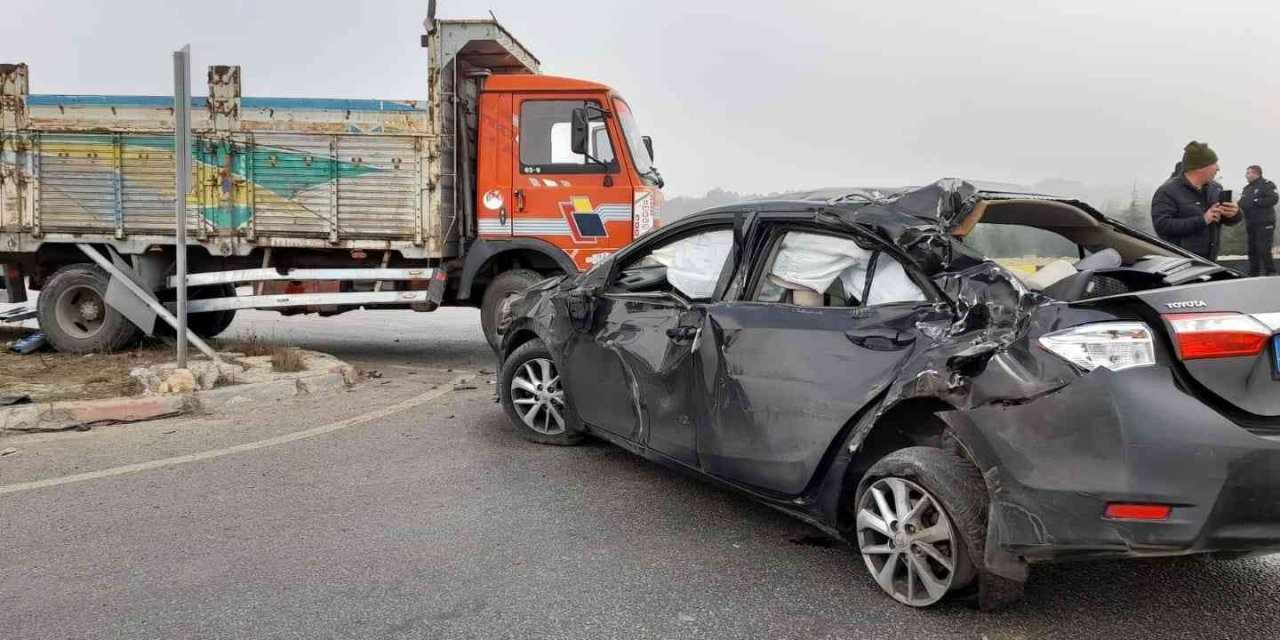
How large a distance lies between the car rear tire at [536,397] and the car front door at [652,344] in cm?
30

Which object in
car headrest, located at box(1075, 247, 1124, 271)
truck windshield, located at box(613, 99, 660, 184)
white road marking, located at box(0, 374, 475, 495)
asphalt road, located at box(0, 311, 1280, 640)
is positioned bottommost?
asphalt road, located at box(0, 311, 1280, 640)

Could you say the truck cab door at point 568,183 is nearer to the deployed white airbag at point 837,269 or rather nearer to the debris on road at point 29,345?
the deployed white airbag at point 837,269

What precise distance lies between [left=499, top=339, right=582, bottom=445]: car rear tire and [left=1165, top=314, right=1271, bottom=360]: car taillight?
3112 mm

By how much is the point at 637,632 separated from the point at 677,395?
1.24 meters

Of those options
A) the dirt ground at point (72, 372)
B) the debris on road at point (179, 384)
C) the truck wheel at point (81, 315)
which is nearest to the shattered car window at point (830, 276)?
the debris on road at point (179, 384)

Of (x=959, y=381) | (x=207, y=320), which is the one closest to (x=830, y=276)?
(x=959, y=381)

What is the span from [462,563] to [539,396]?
1830 millimetres

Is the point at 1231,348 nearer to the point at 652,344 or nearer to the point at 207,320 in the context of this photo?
the point at 652,344

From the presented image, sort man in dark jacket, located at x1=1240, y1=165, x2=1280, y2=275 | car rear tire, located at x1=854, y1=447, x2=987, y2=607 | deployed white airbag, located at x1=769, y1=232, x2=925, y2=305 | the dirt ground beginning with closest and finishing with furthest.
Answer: car rear tire, located at x1=854, y1=447, x2=987, y2=607, deployed white airbag, located at x1=769, y1=232, x2=925, y2=305, the dirt ground, man in dark jacket, located at x1=1240, y1=165, x2=1280, y2=275

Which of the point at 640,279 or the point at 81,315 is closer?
the point at 640,279

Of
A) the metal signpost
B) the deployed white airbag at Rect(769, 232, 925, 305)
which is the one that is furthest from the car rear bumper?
the metal signpost

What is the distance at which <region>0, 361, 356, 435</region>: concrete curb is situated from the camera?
573 centimetres

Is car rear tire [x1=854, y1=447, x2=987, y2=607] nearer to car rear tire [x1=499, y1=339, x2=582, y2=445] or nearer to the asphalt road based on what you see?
the asphalt road

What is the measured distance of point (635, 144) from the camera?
27.2 feet
